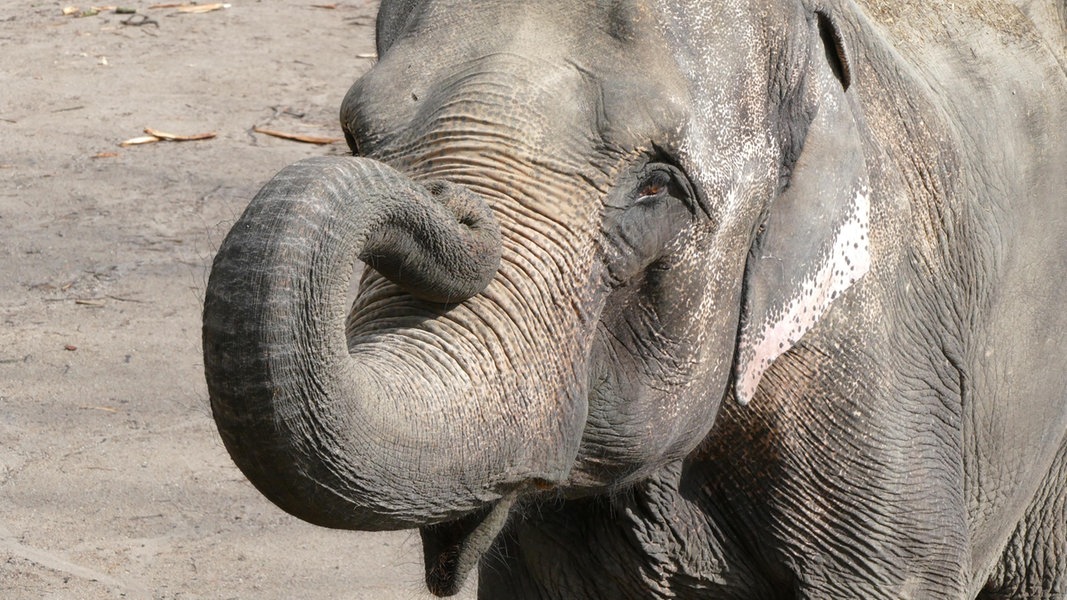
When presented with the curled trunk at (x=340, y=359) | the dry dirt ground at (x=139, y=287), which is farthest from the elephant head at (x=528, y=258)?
the dry dirt ground at (x=139, y=287)

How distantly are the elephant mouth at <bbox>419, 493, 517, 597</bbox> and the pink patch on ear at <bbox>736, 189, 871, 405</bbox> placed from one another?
51 centimetres

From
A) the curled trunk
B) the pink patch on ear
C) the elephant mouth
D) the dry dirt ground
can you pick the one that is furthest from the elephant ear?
the dry dirt ground

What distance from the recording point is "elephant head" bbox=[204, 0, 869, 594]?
191 cm

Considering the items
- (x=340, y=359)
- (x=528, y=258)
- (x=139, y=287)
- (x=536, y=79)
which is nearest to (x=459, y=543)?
(x=528, y=258)

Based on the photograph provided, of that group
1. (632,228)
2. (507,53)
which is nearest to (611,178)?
(632,228)

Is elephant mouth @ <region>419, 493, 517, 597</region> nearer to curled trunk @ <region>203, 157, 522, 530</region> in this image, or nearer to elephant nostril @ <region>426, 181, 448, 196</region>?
curled trunk @ <region>203, 157, 522, 530</region>

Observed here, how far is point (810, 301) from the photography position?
2703 mm

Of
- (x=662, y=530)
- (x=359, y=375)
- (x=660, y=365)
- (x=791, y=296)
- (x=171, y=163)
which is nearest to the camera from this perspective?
(x=359, y=375)

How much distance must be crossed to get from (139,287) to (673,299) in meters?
4.15

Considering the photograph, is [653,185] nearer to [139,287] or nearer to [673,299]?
[673,299]

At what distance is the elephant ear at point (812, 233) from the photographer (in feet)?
8.65

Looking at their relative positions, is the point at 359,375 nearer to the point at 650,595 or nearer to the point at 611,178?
the point at 611,178

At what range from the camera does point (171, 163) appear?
7.30m

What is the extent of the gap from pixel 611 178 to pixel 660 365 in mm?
330
